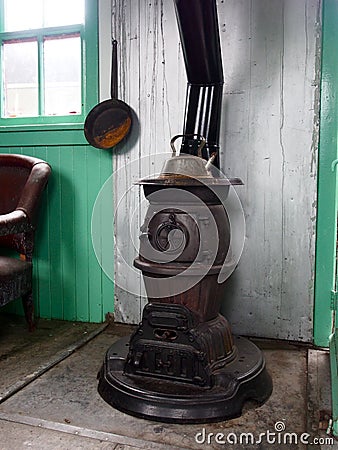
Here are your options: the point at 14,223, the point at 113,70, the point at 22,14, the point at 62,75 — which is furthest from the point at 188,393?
the point at 22,14

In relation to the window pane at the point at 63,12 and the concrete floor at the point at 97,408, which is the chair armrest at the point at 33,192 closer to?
the concrete floor at the point at 97,408

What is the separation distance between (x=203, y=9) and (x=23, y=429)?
178 centimetres

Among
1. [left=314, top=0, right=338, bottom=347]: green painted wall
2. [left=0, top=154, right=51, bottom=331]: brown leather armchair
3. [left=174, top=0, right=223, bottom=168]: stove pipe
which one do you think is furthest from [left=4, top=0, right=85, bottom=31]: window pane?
[left=314, top=0, right=338, bottom=347]: green painted wall

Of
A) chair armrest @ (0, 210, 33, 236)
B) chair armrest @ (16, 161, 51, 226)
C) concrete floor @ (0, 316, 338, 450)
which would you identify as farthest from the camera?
chair armrest @ (16, 161, 51, 226)

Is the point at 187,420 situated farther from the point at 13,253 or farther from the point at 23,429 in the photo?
the point at 13,253

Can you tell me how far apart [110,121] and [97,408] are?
152 cm

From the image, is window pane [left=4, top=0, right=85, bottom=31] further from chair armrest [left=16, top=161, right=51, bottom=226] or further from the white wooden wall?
chair armrest [left=16, top=161, right=51, bottom=226]

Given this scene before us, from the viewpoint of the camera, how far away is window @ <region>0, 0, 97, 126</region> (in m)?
2.74

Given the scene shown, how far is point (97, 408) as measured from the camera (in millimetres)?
1773

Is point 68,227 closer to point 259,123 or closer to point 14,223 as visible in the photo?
point 14,223

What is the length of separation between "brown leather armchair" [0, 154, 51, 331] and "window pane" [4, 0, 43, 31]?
0.87m

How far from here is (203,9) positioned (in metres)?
1.90

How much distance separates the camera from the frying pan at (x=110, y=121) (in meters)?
2.53

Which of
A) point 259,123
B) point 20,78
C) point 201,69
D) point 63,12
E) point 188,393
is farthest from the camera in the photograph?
point 20,78
